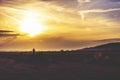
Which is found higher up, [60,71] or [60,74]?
[60,71]

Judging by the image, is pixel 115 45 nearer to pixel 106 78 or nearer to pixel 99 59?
pixel 99 59

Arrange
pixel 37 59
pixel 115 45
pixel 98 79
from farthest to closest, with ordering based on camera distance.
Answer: pixel 115 45
pixel 37 59
pixel 98 79

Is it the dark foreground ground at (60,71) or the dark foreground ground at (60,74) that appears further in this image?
the dark foreground ground at (60,71)

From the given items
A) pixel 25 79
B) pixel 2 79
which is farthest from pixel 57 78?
pixel 2 79

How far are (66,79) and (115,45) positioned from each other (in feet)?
515

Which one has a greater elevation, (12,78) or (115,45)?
(115,45)

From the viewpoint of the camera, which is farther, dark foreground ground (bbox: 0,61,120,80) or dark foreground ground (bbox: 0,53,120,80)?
dark foreground ground (bbox: 0,53,120,80)

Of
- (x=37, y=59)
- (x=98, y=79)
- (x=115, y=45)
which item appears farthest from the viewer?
(x=115, y=45)

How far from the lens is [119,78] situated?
39.7m

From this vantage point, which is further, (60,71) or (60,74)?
(60,71)

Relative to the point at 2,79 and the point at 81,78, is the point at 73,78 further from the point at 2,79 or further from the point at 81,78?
the point at 2,79

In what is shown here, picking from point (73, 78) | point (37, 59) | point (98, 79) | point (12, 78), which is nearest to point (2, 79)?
point (12, 78)

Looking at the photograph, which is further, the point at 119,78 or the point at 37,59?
the point at 37,59

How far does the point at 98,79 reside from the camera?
1527 inches
